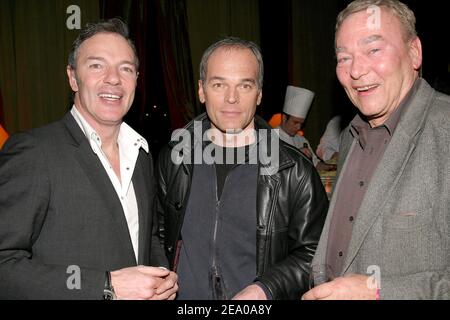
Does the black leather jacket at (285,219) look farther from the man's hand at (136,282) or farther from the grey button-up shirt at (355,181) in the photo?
the man's hand at (136,282)

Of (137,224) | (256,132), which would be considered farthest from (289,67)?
(137,224)

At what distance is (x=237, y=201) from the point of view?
72.4 inches

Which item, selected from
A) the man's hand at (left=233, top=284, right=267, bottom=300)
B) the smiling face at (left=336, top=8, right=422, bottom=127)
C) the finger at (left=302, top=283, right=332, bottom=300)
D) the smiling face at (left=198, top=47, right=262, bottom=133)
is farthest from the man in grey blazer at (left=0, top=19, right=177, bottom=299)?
the smiling face at (left=336, top=8, right=422, bottom=127)

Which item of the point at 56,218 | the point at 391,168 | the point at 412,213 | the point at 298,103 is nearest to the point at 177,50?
the point at 298,103

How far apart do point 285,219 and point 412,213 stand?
67cm

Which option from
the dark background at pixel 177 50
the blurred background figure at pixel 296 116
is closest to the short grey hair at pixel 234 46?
the dark background at pixel 177 50

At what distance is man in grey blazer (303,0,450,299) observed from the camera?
3.94 ft

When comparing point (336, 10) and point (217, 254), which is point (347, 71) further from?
point (336, 10)

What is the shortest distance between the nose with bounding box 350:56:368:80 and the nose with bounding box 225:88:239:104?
1.93 ft

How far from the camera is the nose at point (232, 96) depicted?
6.22 ft

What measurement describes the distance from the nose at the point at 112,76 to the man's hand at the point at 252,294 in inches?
39.8

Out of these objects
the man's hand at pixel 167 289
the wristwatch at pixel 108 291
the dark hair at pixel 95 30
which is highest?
the dark hair at pixel 95 30

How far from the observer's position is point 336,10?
7430 millimetres

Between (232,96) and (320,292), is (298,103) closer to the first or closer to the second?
(232,96)
